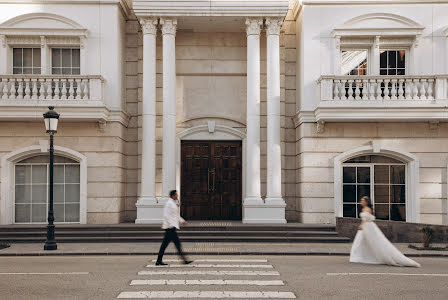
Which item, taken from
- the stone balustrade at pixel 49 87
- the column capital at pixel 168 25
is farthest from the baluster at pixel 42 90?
the column capital at pixel 168 25

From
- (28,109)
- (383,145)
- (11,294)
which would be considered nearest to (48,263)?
(11,294)

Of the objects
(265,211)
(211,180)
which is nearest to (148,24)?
(211,180)

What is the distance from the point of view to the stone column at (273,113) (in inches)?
807

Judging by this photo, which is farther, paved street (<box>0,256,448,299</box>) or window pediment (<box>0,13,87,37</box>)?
window pediment (<box>0,13,87,37</box>)

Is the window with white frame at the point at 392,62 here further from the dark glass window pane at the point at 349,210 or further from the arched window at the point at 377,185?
the dark glass window pane at the point at 349,210

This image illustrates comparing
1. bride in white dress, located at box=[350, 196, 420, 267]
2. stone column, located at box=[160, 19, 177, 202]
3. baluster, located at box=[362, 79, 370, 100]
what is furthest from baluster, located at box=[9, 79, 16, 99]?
bride in white dress, located at box=[350, 196, 420, 267]

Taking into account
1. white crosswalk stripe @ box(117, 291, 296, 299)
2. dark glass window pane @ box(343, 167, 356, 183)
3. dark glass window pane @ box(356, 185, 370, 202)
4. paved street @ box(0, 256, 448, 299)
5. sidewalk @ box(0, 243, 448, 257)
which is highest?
dark glass window pane @ box(343, 167, 356, 183)

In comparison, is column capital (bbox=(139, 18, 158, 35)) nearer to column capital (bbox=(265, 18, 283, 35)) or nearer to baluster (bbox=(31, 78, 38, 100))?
column capital (bbox=(265, 18, 283, 35))

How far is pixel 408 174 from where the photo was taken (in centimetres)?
2077

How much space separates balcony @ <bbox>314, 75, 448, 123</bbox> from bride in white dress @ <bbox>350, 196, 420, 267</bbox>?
642cm

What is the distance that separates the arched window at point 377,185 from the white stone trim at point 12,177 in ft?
30.6

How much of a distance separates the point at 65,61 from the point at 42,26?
149cm

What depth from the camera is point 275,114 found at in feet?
67.9

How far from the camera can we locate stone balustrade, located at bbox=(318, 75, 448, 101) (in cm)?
1981
